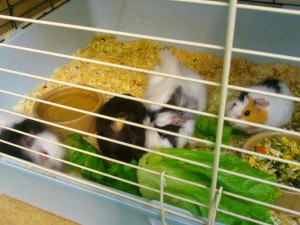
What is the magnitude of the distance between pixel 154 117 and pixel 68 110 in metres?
0.55

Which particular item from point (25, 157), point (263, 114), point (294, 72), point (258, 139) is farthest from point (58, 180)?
point (294, 72)

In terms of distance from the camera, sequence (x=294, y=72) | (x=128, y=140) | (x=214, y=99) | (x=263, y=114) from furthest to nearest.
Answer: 1. (x=294, y=72)
2. (x=214, y=99)
3. (x=263, y=114)
4. (x=128, y=140)

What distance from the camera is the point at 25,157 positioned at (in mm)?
1383

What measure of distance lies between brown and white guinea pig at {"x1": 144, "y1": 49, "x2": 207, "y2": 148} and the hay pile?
0.68 ft

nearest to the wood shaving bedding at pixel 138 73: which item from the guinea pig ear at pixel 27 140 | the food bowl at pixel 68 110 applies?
the food bowl at pixel 68 110

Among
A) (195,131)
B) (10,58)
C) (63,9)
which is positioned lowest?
(195,131)

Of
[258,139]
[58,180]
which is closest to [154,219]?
[58,180]

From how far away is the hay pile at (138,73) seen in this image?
1.93 m

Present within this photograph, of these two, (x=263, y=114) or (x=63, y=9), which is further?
(x=63, y=9)

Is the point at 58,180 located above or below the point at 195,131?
above

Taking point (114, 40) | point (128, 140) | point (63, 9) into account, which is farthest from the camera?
point (114, 40)

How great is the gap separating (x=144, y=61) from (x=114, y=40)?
1.36ft

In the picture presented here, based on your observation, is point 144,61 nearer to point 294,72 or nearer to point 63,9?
point 63,9

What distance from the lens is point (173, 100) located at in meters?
1.56
